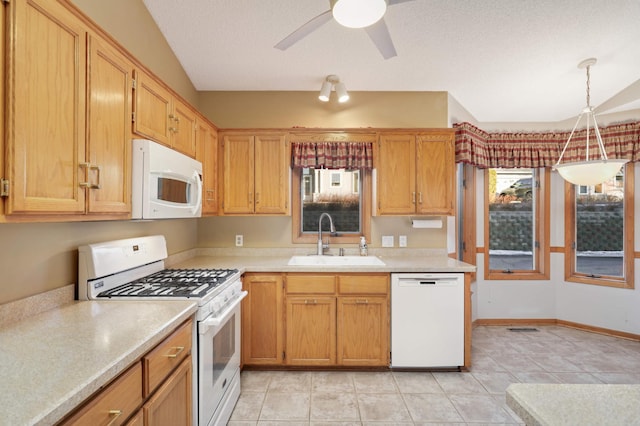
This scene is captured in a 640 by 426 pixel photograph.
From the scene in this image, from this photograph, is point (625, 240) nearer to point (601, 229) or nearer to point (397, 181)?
point (601, 229)

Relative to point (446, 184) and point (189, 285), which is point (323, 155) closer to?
point (446, 184)

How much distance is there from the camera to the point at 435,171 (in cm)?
292

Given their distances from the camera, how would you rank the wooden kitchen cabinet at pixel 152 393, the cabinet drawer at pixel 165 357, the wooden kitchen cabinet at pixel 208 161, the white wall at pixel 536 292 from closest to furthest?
the wooden kitchen cabinet at pixel 152 393, the cabinet drawer at pixel 165 357, the wooden kitchen cabinet at pixel 208 161, the white wall at pixel 536 292

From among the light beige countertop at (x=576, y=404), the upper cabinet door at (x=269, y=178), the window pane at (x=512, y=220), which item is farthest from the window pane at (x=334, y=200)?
the light beige countertop at (x=576, y=404)

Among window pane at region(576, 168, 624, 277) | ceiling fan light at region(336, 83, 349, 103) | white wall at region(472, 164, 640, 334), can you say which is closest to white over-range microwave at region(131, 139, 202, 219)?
ceiling fan light at region(336, 83, 349, 103)

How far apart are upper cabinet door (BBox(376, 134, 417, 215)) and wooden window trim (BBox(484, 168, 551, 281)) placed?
55.2 inches

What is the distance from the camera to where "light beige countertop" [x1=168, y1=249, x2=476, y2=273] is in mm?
2541

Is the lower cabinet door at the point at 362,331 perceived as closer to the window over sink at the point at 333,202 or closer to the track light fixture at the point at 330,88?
the window over sink at the point at 333,202

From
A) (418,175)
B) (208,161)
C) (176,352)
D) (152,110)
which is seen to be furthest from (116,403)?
(418,175)

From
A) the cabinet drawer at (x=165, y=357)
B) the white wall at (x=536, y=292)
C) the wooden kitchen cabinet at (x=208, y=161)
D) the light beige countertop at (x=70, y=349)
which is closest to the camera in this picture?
the light beige countertop at (x=70, y=349)

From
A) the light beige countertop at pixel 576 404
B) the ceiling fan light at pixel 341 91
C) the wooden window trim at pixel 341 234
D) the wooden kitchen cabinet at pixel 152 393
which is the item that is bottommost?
the wooden kitchen cabinet at pixel 152 393

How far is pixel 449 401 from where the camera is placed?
2.21 m

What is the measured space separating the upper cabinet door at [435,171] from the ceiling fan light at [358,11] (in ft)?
5.23

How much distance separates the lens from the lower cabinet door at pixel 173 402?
1200 mm
